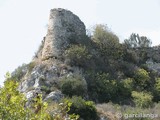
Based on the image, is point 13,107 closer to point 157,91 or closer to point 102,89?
point 102,89

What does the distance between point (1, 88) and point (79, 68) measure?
18.6 meters

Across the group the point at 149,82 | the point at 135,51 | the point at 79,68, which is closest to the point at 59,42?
the point at 79,68

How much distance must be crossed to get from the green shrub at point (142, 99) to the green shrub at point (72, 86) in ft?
12.7

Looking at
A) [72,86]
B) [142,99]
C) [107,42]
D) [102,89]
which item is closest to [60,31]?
[107,42]

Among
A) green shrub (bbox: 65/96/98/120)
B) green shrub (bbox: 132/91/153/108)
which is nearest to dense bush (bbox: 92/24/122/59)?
green shrub (bbox: 132/91/153/108)

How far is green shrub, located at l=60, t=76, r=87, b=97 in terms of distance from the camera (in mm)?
27734

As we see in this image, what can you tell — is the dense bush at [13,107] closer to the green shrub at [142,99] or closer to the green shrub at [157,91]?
the green shrub at [142,99]

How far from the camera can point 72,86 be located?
27859mm

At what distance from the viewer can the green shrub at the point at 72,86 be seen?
91.0 feet

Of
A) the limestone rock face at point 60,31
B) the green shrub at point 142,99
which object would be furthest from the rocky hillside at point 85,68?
the green shrub at point 142,99

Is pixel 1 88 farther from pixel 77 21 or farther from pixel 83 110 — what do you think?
pixel 77 21

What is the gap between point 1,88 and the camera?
1339 centimetres

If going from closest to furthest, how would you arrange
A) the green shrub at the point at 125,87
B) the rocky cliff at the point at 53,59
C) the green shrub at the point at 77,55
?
1. the rocky cliff at the point at 53,59
2. the green shrub at the point at 125,87
3. the green shrub at the point at 77,55

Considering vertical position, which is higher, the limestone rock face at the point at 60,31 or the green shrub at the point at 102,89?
the limestone rock face at the point at 60,31
